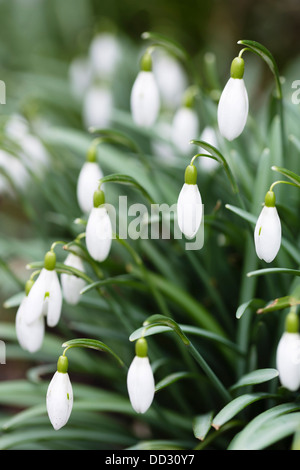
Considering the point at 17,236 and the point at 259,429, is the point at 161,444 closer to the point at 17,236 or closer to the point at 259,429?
the point at 259,429

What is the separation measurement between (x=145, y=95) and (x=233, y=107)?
379mm

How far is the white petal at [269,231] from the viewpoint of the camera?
1.01 m

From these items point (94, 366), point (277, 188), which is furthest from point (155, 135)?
point (94, 366)

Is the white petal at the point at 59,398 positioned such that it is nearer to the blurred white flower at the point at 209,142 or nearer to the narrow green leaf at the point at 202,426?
the narrow green leaf at the point at 202,426

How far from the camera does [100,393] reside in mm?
1473

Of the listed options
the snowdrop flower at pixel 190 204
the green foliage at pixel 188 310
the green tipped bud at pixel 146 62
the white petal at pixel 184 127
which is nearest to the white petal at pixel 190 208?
the snowdrop flower at pixel 190 204

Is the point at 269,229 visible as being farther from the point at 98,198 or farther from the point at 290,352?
the point at 98,198

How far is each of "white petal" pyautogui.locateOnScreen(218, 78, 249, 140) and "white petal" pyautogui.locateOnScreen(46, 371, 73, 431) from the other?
0.58 metres

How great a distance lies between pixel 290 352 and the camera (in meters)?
0.94

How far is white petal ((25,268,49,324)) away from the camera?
3.55 feet

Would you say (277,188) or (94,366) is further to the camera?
(94,366)

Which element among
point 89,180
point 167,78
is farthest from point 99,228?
point 167,78
